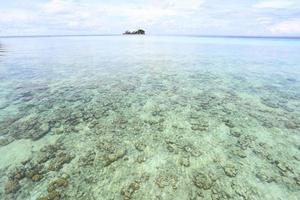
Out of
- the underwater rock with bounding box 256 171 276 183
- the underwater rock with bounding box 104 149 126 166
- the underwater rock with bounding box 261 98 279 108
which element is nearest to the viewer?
A: the underwater rock with bounding box 256 171 276 183

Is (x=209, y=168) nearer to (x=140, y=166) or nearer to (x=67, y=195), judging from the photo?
(x=140, y=166)

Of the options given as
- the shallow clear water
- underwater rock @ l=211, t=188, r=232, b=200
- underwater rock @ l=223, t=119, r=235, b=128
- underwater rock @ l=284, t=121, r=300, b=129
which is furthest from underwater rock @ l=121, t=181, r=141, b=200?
underwater rock @ l=284, t=121, r=300, b=129

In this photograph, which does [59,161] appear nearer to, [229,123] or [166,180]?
[166,180]

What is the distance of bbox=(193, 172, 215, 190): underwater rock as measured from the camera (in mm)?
6125

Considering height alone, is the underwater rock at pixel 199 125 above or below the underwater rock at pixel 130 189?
below

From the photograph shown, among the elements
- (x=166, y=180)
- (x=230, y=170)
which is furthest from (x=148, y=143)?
(x=230, y=170)

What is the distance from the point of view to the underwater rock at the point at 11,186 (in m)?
5.84

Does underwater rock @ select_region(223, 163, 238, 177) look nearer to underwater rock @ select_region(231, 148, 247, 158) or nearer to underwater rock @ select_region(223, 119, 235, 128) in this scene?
underwater rock @ select_region(231, 148, 247, 158)

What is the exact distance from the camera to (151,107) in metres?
12.1

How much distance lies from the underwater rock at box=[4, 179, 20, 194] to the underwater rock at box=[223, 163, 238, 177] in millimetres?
6939

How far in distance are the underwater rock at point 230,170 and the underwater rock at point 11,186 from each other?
6939 millimetres

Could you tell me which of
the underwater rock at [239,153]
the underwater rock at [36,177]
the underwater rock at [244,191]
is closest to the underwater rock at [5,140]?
the underwater rock at [36,177]

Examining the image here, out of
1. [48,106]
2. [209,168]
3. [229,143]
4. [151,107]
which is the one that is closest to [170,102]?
[151,107]

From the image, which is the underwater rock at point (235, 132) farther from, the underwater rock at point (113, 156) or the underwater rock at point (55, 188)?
the underwater rock at point (55, 188)
